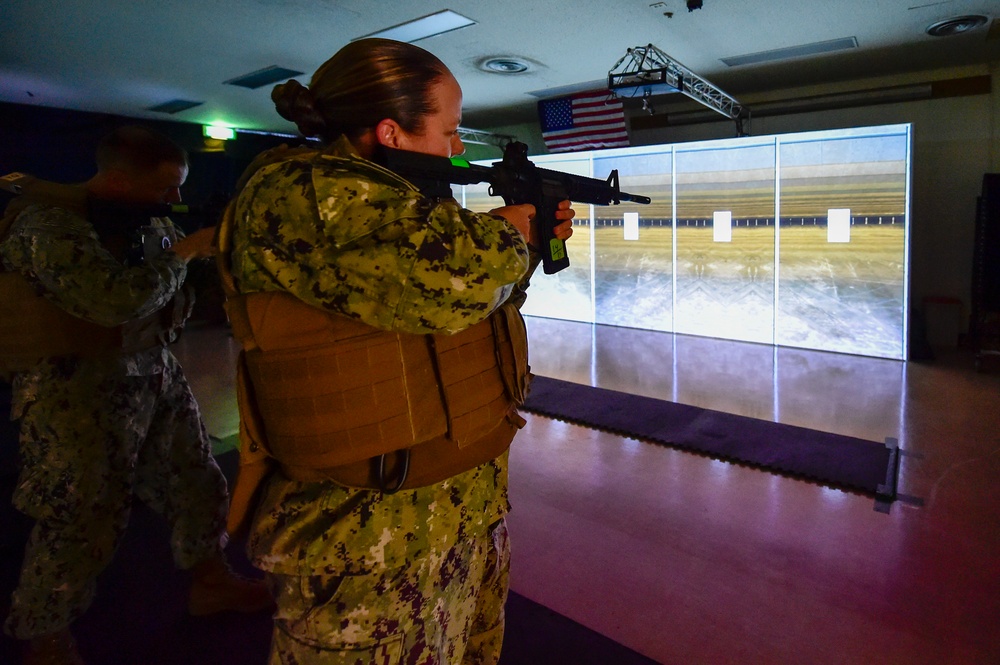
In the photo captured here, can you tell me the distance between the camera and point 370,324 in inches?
35.1

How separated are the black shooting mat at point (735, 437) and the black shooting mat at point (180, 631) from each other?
1532mm

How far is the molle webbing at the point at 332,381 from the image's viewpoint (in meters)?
0.93

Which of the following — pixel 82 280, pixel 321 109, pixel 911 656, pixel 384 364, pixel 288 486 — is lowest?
pixel 911 656

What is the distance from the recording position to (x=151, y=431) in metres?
1.99

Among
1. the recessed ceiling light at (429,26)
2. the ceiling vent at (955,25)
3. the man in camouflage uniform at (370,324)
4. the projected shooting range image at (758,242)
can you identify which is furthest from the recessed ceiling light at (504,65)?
the man in camouflage uniform at (370,324)

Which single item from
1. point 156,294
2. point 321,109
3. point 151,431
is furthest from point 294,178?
point 151,431

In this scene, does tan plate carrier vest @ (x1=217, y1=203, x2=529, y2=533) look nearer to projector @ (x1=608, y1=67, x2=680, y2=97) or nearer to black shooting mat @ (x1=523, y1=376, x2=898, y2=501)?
black shooting mat @ (x1=523, y1=376, x2=898, y2=501)

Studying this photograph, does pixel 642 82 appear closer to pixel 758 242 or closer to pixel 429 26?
pixel 429 26

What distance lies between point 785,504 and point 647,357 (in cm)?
298

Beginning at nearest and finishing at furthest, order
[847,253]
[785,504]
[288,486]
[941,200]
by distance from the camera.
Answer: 1. [288,486]
2. [785,504]
3. [847,253]
4. [941,200]

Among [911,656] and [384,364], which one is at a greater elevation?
[384,364]

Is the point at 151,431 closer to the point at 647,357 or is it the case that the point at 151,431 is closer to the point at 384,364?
the point at 384,364

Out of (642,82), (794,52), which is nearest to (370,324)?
(642,82)

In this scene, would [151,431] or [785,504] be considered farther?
[785,504]
